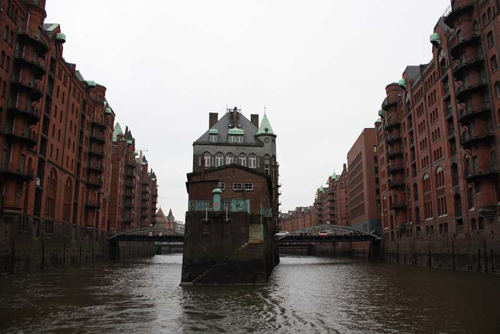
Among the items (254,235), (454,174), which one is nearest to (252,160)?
(454,174)

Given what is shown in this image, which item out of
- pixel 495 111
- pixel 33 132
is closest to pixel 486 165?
pixel 495 111

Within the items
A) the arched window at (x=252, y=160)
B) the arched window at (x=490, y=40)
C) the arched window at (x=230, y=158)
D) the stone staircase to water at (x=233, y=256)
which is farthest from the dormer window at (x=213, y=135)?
the stone staircase to water at (x=233, y=256)

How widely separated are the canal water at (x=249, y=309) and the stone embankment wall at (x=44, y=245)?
10.5 meters

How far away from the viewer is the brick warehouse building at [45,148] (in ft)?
139

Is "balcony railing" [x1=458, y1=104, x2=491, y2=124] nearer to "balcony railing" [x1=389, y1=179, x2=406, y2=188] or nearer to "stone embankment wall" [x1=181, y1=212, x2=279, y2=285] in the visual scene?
"stone embankment wall" [x1=181, y1=212, x2=279, y2=285]

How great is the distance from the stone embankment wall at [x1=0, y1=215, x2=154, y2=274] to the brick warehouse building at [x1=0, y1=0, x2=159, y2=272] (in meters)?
0.11

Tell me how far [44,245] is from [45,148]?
11910mm

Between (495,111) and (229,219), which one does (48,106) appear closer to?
(229,219)

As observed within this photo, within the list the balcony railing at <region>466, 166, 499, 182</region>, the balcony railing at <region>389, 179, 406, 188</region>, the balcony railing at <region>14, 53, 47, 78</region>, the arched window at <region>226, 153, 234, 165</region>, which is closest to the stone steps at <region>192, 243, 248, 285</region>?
the balcony railing at <region>466, 166, 499, 182</region>

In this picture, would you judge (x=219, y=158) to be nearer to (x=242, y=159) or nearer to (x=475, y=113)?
(x=242, y=159)

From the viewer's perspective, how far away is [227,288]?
29500 mm

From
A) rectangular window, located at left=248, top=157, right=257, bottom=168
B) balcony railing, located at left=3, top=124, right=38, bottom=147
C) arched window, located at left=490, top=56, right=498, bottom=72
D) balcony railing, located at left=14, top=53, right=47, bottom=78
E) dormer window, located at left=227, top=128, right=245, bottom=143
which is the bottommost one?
balcony railing, located at left=3, top=124, right=38, bottom=147

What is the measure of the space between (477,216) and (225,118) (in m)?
49.6

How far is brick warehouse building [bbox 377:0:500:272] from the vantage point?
1660 inches
